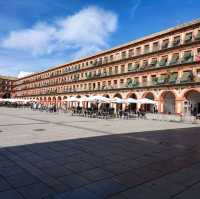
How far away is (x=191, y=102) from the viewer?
A: 1293 inches

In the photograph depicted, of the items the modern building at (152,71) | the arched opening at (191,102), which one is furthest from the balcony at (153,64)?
the arched opening at (191,102)

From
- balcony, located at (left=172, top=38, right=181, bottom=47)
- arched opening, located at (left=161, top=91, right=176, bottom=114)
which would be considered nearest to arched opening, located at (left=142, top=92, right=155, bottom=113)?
arched opening, located at (left=161, top=91, right=176, bottom=114)

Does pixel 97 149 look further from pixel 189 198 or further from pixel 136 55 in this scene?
pixel 136 55

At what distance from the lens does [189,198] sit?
173 inches

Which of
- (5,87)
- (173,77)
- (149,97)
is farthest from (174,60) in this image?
(5,87)

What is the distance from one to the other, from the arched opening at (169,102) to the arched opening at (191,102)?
7.65ft

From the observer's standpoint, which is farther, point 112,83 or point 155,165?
point 112,83

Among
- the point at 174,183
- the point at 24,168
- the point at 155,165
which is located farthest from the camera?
the point at 155,165

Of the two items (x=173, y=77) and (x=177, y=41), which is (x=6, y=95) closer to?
(x=173, y=77)

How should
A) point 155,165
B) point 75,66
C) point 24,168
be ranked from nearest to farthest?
point 24,168 → point 155,165 → point 75,66

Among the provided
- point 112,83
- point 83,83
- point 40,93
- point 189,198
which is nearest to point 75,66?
point 83,83

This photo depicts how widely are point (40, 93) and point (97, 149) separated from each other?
69.6 metres

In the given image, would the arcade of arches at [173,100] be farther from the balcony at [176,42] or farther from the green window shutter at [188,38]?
the green window shutter at [188,38]

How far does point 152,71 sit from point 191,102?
8.14 metres
